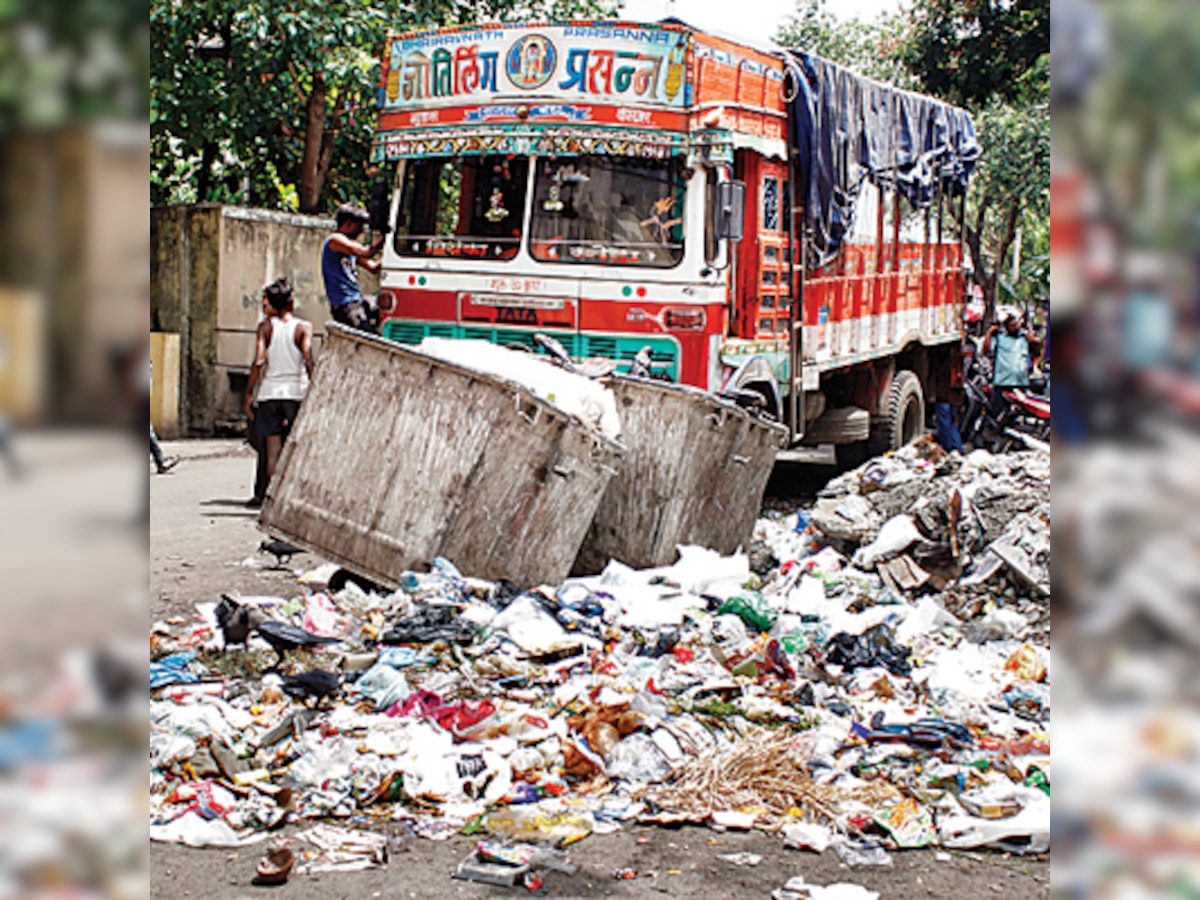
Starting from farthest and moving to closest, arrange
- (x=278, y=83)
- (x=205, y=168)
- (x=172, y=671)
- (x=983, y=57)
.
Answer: (x=983, y=57)
(x=205, y=168)
(x=278, y=83)
(x=172, y=671)

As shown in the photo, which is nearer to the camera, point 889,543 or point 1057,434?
point 1057,434

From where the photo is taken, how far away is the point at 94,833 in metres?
1.04

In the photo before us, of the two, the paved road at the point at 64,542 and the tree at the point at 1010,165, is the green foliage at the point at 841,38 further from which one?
the paved road at the point at 64,542

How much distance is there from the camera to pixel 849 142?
35.5 ft

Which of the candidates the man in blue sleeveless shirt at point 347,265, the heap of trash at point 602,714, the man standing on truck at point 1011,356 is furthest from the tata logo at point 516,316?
the man standing on truck at point 1011,356

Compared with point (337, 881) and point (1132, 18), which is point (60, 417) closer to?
point (1132, 18)

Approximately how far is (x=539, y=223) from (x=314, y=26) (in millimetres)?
5753

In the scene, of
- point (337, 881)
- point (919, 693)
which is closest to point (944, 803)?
point (919, 693)

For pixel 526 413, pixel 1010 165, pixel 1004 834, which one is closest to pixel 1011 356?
pixel 526 413

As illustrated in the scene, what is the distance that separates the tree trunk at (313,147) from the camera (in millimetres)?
14302

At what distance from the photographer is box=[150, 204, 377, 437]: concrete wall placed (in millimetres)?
13641

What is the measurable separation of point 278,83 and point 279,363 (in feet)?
20.7

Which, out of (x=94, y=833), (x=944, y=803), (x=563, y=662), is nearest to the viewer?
(x=94, y=833)

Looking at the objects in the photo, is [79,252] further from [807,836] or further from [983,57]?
[983,57]
